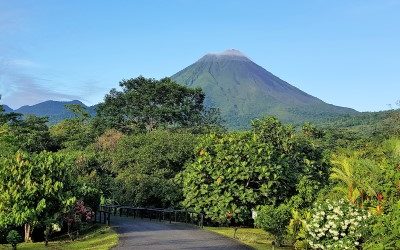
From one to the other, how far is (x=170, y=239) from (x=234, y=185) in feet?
20.6

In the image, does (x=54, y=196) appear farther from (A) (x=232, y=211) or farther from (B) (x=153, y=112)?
(B) (x=153, y=112)

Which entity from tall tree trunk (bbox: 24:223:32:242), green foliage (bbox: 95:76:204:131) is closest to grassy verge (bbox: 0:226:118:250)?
tall tree trunk (bbox: 24:223:32:242)

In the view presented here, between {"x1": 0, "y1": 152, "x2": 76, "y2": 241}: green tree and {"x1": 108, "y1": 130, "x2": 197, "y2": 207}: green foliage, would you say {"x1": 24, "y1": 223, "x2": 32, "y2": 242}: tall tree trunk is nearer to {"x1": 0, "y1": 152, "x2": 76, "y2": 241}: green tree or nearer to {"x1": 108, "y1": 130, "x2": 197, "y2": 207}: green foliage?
{"x1": 0, "y1": 152, "x2": 76, "y2": 241}: green tree

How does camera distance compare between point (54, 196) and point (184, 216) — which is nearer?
point (54, 196)

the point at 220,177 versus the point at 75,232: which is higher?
the point at 220,177

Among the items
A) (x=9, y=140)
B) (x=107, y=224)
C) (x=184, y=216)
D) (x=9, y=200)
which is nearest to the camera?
(x=9, y=200)

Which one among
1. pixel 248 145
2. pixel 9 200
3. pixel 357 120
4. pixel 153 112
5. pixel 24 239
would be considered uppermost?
pixel 357 120

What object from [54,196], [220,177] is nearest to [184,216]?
[220,177]

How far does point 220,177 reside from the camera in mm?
23156

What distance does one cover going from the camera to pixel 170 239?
17547 millimetres

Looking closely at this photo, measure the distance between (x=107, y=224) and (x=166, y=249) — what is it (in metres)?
7.69

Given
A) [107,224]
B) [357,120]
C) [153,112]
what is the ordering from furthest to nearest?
[357,120] < [153,112] < [107,224]

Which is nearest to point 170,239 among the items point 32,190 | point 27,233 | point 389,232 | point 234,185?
point 32,190

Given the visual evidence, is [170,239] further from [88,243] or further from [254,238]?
[254,238]
